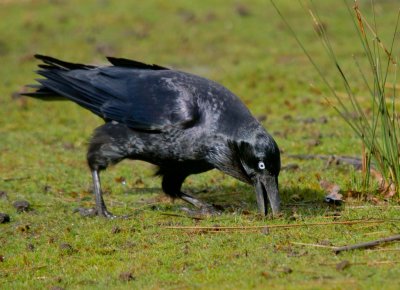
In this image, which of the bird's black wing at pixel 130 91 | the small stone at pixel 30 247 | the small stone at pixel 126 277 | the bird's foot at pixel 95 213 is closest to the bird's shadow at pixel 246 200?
the bird's foot at pixel 95 213

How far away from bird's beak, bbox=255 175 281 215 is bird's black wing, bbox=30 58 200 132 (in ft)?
2.71

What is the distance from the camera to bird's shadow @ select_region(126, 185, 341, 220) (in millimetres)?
7148

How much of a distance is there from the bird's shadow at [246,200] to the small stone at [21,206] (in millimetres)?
1199

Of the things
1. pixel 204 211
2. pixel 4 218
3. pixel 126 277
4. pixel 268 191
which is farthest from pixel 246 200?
pixel 126 277

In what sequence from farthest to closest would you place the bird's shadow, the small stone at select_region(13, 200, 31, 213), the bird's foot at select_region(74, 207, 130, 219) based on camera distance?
1. the small stone at select_region(13, 200, 31, 213)
2. the bird's foot at select_region(74, 207, 130, 219)
3. the bird's shadow

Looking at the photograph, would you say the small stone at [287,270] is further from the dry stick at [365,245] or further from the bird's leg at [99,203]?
the bird's leg at [99,203]

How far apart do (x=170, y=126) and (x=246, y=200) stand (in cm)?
136

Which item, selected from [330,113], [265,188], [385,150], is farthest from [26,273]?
[330,113]

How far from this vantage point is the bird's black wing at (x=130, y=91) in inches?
283

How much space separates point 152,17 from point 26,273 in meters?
12.1

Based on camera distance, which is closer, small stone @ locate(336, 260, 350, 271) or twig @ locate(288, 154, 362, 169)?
small stone @ locate(336, 260, 350, 271)

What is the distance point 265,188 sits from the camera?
687 centimetres

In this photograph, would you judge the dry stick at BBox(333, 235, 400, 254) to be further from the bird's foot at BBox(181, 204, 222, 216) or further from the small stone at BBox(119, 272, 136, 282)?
the bird's foot at BBox(181, 204, 222, 216)

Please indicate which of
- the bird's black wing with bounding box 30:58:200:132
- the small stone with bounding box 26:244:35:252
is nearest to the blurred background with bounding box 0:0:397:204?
the bird's black wing with bounding box 30:58:200:132
